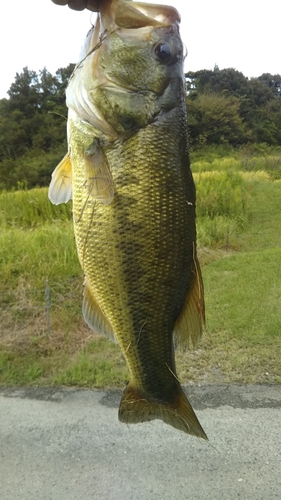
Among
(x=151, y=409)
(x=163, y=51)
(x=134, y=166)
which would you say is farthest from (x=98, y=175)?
(x=151, y=409)

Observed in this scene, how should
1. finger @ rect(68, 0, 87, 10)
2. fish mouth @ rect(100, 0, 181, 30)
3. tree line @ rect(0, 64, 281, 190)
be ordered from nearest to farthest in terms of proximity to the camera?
fish mouth @ rect(100, 0, 181, 30) < finger @ rect(68, 0, 87, 10) < tree line @ rect(0, 64, 281, 190)

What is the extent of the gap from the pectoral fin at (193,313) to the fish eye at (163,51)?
24.2 inches

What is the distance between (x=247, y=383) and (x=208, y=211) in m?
7.69

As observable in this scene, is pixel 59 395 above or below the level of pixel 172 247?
below

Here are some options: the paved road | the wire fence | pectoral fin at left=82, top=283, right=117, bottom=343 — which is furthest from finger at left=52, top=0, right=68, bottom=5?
the wire fence

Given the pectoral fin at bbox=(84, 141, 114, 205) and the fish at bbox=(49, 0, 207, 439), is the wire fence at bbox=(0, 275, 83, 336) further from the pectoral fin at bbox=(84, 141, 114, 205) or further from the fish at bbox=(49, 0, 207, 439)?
the pectoral fin at bbox=(84, 141, 114, 205)

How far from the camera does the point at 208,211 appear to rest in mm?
11562

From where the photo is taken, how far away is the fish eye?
1.30 metres

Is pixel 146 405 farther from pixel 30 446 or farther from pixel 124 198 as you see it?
pixel 30 446

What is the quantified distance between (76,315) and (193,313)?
4178 millimetres

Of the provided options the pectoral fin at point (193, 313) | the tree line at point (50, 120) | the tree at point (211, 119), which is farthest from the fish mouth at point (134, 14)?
the tree at point (211, 119)

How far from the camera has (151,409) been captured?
151 cm

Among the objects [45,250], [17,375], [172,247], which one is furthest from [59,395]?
[172,247]

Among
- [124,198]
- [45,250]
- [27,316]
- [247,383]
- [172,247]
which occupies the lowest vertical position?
[247,383]
